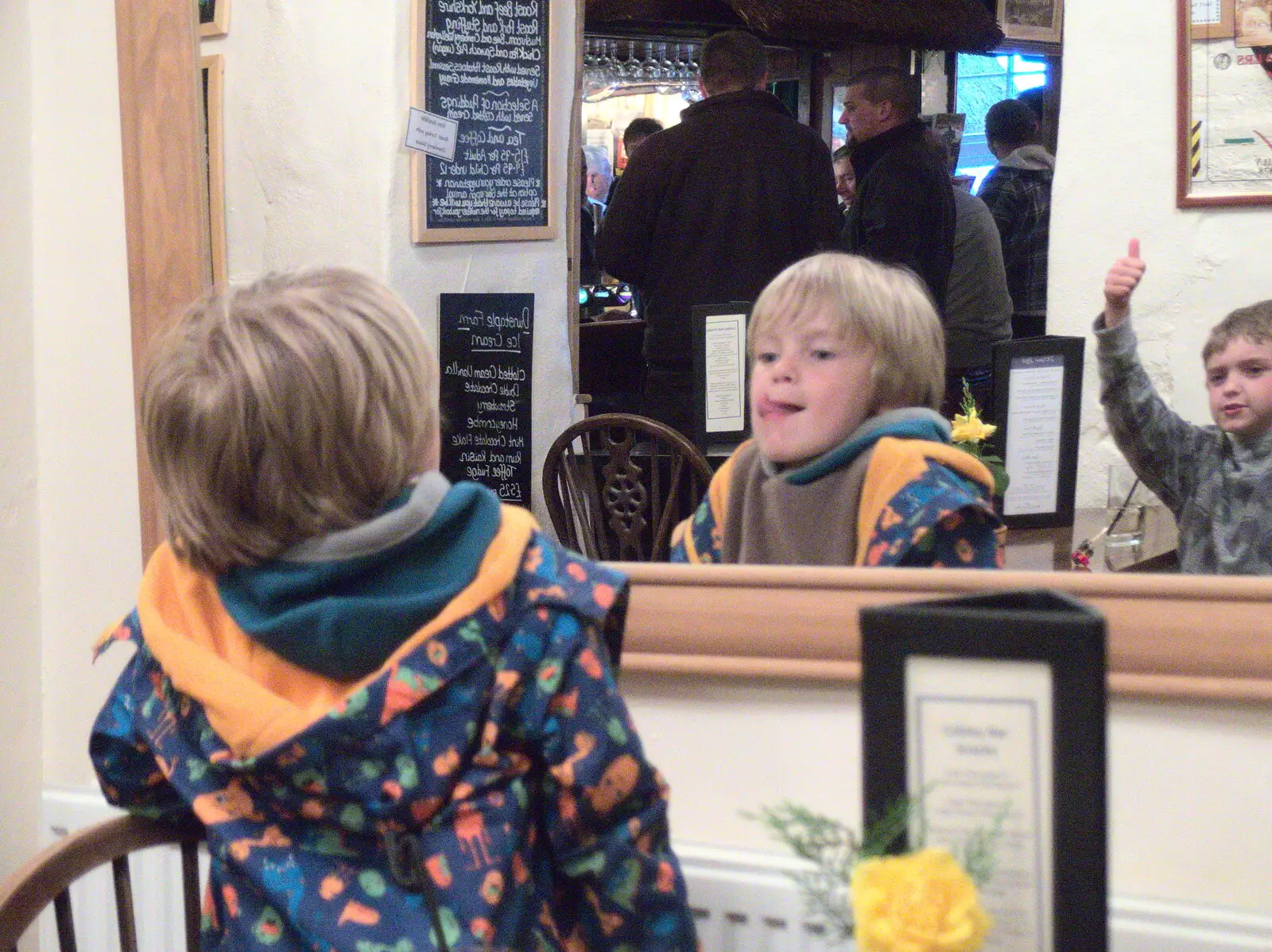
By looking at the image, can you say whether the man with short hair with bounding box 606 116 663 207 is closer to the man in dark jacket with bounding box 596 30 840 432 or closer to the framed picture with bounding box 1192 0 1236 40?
the man in dark jacket with bounding box 596 30 840 432

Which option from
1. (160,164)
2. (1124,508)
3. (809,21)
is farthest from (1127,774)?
(160,164)

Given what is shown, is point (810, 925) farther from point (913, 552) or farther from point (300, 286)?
point (300, 286)

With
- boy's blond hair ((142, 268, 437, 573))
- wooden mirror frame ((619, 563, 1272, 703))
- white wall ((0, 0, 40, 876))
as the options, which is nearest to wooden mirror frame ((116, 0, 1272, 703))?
wooden mirror frame ((619, 563, 1272, 703))

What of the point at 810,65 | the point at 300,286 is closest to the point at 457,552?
the point at 300,286

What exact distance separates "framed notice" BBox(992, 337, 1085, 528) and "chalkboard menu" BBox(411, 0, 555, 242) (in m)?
0.50

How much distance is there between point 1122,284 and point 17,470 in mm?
1127

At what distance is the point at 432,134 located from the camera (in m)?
1.38

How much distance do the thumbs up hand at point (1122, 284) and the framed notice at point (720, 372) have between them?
295 millimetres

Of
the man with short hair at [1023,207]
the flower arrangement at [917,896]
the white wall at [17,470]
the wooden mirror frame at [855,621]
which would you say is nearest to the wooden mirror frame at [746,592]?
the wooden mirror frame at [855,621]

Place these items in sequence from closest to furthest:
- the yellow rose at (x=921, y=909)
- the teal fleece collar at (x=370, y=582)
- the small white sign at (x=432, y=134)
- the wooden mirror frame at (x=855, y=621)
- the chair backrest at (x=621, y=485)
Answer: the yellow rose at (x=921, y=909)
the teal fleece collar at (x=370, y=582)
the wooden mirror frame at (x=855, y=621)
the chair backrest at (x=621, y=485)
the small white sign at (x=432, y=134)

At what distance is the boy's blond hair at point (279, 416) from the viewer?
851mm

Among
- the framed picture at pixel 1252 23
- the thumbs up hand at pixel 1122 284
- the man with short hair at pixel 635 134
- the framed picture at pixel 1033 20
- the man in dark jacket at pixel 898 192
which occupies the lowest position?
the thumbs up hand at pixel 1122 284

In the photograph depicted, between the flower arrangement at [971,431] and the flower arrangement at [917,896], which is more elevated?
the flower arrangement at [971,431]

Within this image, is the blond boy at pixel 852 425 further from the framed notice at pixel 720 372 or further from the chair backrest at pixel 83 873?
the chair backrest at pixel 83 873
